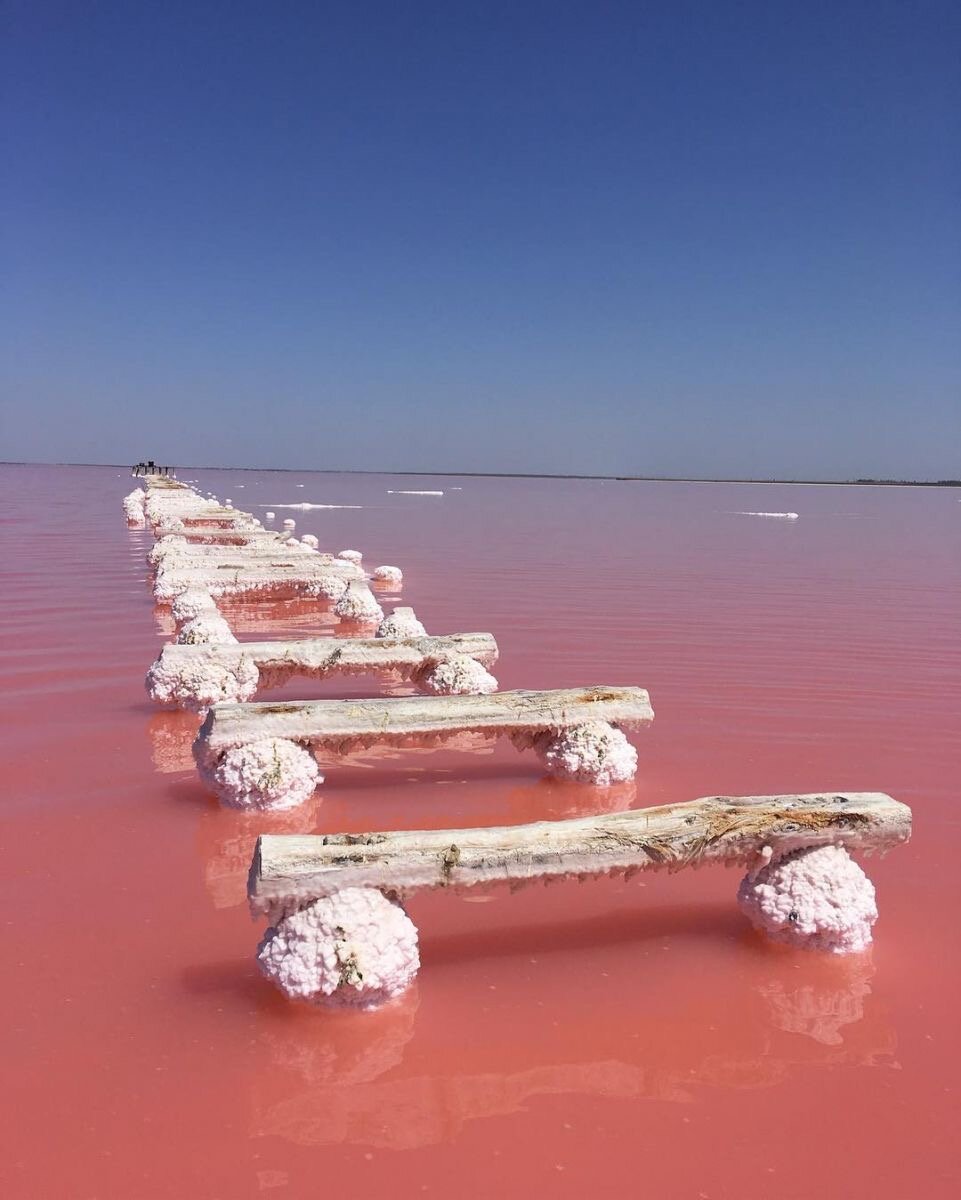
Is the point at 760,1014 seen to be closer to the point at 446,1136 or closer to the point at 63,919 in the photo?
the point at 446,1136

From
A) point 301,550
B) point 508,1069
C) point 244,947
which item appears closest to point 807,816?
point 508,1069

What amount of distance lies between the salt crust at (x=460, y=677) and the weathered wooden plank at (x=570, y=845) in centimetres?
248

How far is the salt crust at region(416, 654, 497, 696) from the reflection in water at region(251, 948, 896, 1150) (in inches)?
112

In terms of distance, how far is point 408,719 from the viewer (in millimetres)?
4184

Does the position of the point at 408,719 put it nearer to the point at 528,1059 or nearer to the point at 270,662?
the point at 270,662

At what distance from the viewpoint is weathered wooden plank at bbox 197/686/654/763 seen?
401cm

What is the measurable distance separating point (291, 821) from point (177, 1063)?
165cm

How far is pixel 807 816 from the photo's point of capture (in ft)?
10.00

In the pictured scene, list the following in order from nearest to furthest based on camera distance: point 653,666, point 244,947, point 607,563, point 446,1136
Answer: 1. point 446,1136
2. point 244,947
3. point 653,666
4. point 607,563

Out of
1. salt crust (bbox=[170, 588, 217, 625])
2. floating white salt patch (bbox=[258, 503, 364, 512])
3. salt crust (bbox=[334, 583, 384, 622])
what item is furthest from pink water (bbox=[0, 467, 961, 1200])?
floating white salt patch (bbox=[258, 503, 364, 512])

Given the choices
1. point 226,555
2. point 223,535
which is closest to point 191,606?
point 226,555

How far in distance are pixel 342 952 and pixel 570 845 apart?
799 millimetres

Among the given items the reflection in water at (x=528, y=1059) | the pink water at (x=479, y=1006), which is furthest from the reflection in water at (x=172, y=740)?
the reflection in water at (x=528, y=1059)

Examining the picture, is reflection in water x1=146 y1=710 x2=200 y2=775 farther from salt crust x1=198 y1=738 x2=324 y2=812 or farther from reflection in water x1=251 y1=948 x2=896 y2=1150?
reflection in water x1=251 y1=948 x2=896 y2=1150
